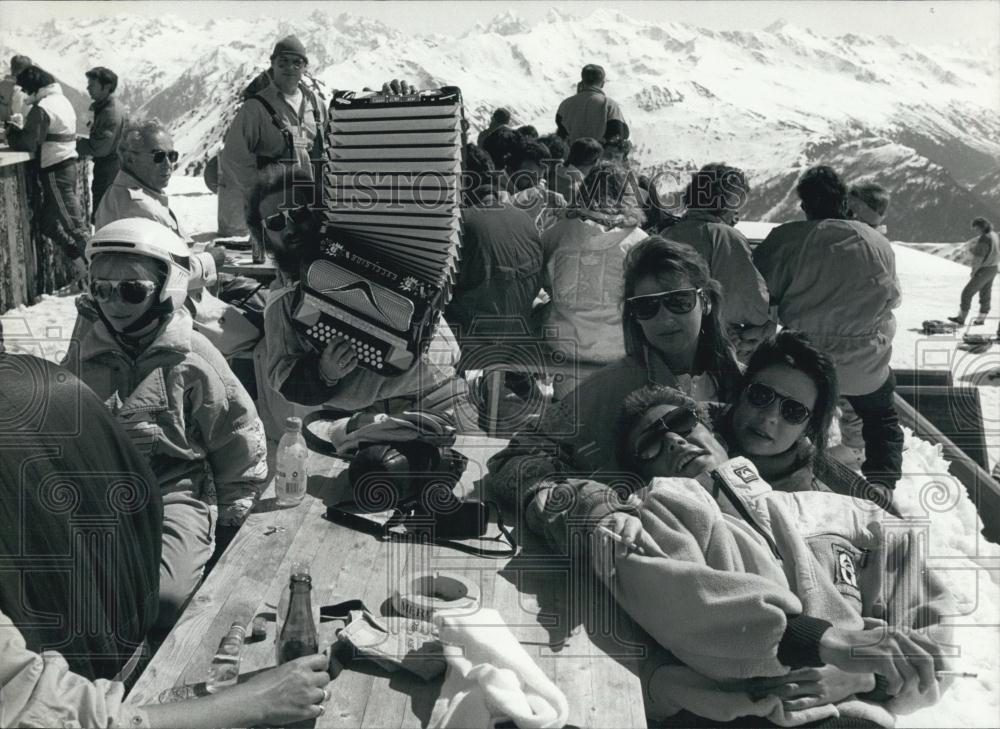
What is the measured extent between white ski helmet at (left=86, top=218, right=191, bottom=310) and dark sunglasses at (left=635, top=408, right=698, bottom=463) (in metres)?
1.55

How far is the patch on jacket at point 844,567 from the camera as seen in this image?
96.0 inches

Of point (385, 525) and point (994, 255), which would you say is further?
point (994, 255)

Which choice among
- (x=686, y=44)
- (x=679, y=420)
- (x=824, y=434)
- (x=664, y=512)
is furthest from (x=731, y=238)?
(x=686, y=44)

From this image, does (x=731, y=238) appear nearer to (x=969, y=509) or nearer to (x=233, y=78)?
(x=969, y=509)

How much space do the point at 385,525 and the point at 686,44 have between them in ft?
46.8

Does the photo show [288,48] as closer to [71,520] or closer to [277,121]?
[277,121]

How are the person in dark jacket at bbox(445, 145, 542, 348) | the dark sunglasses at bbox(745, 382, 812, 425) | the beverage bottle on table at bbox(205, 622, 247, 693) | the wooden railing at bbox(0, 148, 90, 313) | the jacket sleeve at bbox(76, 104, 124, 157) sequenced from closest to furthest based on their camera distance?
the beverage bottle on table at bbox(205, 622, 247, 693), the dark sunglasses at bbox(745, 382, 812, 425), the person in dark jacket at bbox(445, 145, 542, 348), the wooden railing at bbox(0, 148, 90, 313), the jacket sleeve at bbox(76, 104, 124, 157)

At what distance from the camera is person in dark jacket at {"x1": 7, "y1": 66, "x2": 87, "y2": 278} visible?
311 inches

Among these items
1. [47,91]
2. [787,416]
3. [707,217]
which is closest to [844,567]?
[787,416]

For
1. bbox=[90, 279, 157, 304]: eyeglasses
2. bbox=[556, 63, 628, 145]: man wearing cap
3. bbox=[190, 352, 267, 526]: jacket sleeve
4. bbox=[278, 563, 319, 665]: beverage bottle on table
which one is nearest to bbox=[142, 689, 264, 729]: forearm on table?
bbox=[278, 563, 319, 665]: beverage bottle on table

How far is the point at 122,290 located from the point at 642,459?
65.8 inches

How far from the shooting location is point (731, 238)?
15.3 feet

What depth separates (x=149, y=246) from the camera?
2.97 meters

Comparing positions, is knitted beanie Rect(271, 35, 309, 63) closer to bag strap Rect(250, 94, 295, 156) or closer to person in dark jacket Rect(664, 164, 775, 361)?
bag strap Rect(250, 94, 295, 156)
